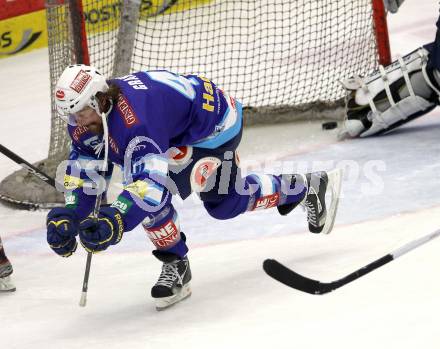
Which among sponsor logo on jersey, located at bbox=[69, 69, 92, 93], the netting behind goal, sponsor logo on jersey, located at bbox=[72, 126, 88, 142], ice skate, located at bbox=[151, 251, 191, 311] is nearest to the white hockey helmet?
sponsor logo on jersey, located at bbox=[69, 69, 92, 93]

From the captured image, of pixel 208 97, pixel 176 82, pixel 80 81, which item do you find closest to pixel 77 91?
pixel 80 81

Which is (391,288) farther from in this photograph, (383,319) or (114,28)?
(114,28)

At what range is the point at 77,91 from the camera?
3365 mm

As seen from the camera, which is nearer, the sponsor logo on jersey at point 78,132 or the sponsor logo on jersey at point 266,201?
the sponsor logo on jersey at point 78,132

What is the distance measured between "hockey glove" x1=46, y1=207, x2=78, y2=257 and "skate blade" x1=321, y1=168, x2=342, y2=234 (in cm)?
110

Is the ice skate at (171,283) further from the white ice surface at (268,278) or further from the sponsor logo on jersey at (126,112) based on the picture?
the sponsor logo on jersey at (126,112)

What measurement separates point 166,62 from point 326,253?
321cm

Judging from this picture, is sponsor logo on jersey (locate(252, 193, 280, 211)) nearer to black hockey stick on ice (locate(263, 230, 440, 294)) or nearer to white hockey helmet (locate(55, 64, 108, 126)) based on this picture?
black hockey stick on ice (locate(263, 230, 440, 294))

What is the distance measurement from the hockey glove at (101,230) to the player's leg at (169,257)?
326 millimetres

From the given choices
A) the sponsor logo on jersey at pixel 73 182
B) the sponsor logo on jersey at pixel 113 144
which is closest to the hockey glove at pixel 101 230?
the sponsor logo on jersey at pixel 113 144

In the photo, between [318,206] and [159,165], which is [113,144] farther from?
[318,206]

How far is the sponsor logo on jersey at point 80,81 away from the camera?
3.37 meters

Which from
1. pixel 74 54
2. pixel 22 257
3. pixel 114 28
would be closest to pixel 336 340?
pixel 22 257

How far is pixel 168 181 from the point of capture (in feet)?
12.1
